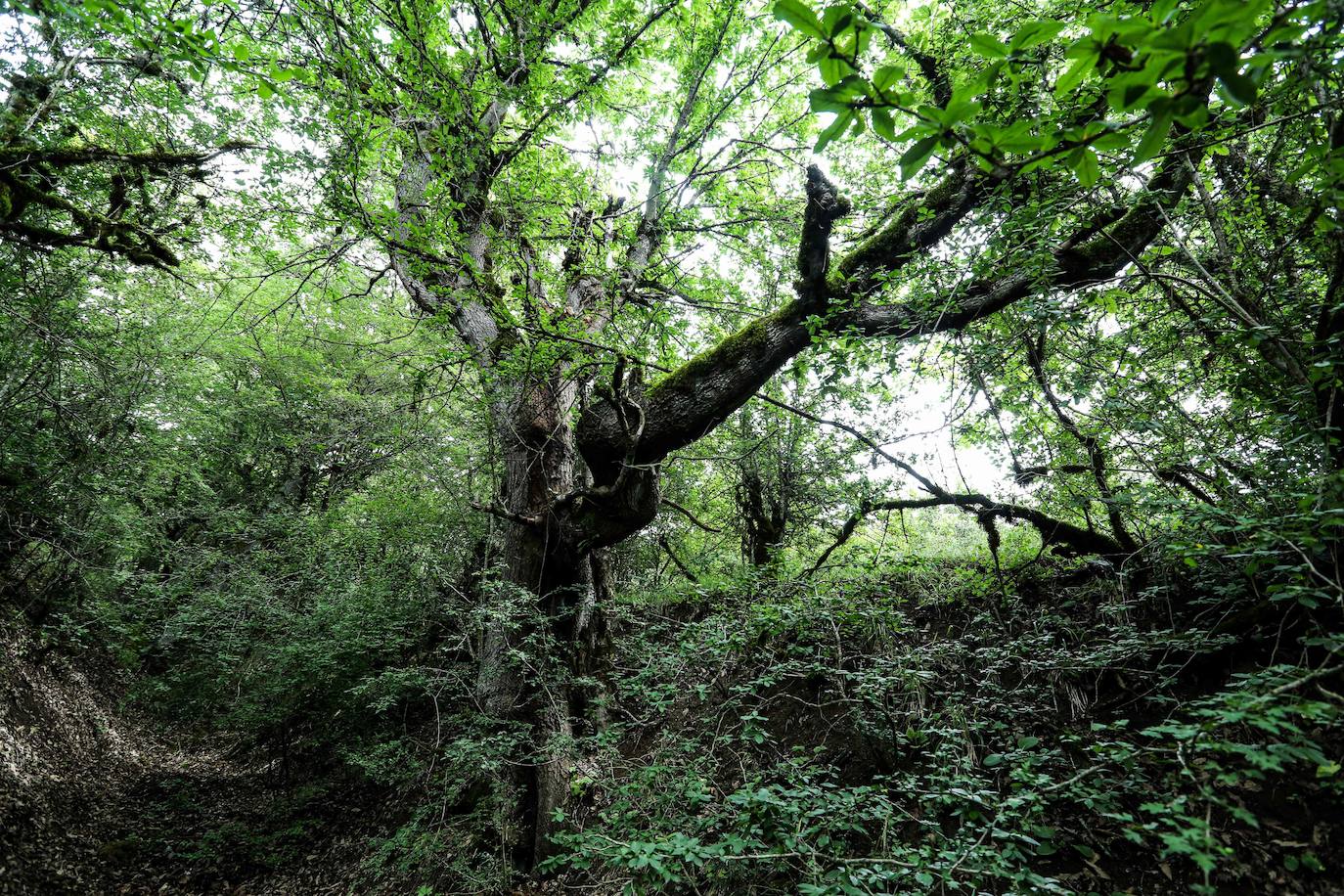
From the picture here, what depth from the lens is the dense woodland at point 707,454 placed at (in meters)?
2.06

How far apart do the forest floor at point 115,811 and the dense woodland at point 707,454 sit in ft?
0.23

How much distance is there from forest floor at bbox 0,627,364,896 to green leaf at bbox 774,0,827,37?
23.4ft

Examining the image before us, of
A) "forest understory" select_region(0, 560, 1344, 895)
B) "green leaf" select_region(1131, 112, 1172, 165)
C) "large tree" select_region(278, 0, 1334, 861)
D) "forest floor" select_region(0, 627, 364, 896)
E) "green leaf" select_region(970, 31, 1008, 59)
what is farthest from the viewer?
Result: "forest floor" select_region(0, 627, 364, 896)

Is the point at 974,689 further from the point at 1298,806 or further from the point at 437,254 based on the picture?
the point at 437,254

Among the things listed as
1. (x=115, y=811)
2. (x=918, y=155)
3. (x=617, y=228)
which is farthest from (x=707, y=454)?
(x=115, y=811)

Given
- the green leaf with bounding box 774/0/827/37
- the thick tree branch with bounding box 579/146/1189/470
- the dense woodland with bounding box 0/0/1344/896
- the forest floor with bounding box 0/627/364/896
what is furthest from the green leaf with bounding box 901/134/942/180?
the forest floor with bounding box 0/627/364/896

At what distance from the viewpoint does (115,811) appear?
20.4 feet

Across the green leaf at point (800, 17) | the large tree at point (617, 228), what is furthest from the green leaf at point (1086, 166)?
the large tree at point (617, 228)

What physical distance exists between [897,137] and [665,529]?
→ 6.53 meters

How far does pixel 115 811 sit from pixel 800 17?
10.2m

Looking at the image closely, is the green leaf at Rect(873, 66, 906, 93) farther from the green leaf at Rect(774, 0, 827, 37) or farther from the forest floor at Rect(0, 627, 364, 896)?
the forest floor at Rect(0, 627, 364, 896)

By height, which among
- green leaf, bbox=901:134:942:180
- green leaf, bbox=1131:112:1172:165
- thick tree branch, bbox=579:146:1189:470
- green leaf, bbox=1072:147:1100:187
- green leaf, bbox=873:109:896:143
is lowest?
green leaf, bbox=1131:112:1172:165

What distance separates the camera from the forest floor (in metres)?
4.99

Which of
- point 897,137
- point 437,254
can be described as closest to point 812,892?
point 897,137
